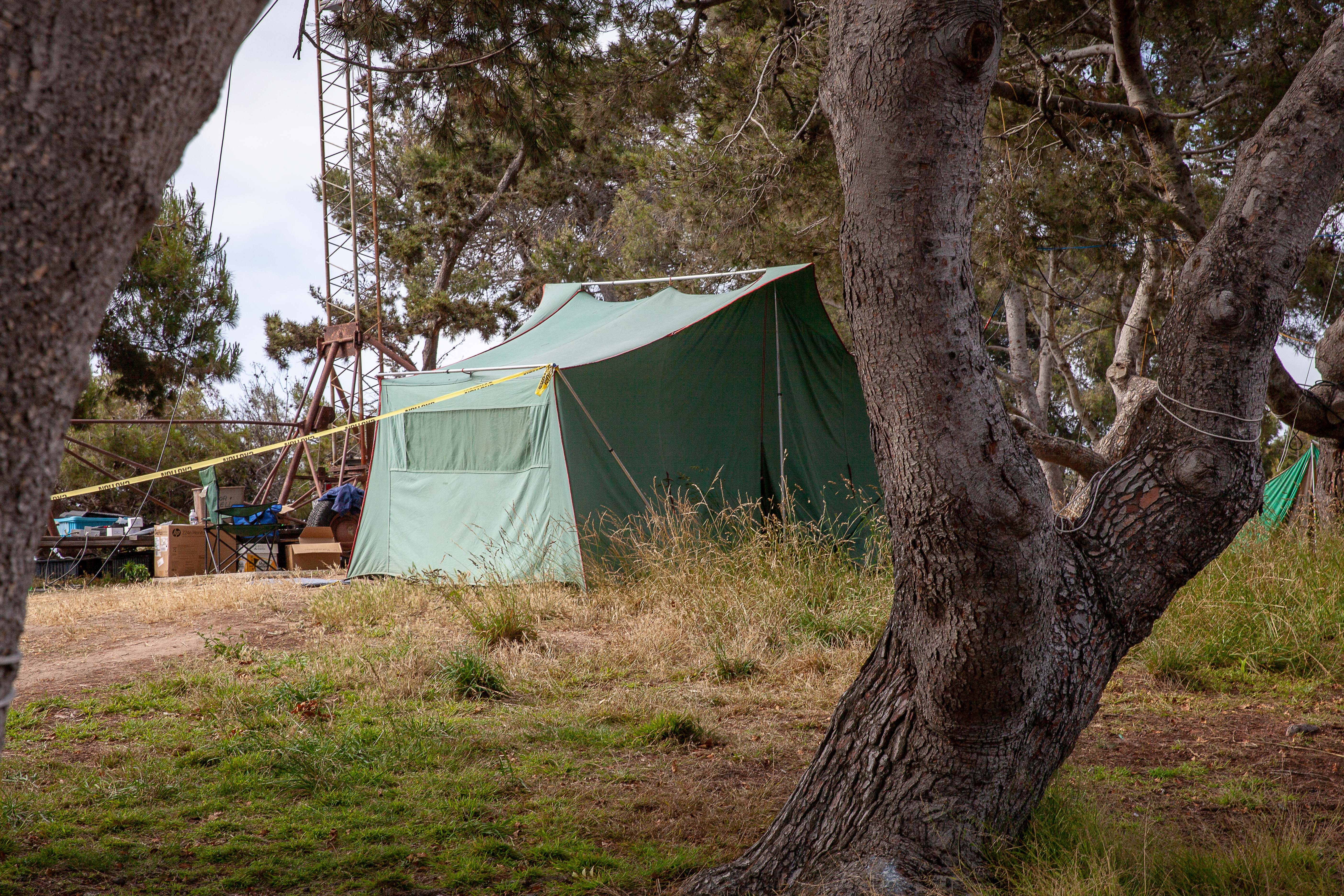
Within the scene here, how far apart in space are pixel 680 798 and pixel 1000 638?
3.94 feet

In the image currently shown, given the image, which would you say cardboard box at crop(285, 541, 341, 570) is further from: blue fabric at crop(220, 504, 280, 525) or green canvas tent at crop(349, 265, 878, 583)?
green canvas tent at crop(349, 265, 878, 583)

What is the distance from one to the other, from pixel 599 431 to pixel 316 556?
4297mm

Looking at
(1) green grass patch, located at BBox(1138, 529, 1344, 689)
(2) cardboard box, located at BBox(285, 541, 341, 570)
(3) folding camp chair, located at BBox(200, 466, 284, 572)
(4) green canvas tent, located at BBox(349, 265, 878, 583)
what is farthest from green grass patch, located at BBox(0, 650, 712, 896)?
(3) folding camp chair, located at BBox(200, 466, 284, 572)

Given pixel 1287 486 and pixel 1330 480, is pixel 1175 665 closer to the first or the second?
pixel 1330 480

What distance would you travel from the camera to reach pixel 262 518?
974 centimetres

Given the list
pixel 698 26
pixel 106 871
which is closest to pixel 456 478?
pixel 698 26

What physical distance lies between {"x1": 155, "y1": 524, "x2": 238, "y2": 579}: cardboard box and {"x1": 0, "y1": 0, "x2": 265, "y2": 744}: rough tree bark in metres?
9.25

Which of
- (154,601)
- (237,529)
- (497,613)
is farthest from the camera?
(237,529)

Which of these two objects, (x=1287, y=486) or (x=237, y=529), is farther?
(x=237, y=529)

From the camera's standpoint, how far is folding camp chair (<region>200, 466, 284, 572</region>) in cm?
947

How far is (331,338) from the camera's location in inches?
467

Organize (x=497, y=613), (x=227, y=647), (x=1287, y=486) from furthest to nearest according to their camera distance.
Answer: (x=1287, y=486) < (x=497, y=613) < (x=227, y=647)

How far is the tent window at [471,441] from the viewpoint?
6.70 m

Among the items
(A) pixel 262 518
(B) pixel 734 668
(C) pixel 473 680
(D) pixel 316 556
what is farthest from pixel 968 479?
(A) pixel 262 518
